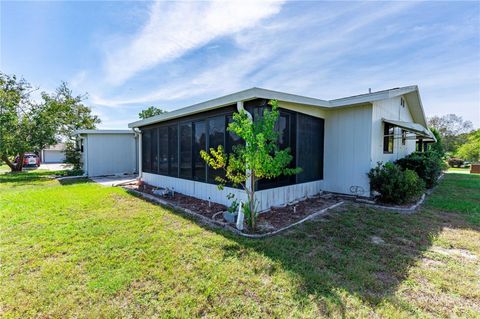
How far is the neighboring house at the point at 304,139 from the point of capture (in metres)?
5.89

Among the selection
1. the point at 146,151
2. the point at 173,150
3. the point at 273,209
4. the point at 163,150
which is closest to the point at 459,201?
the point at 273,209

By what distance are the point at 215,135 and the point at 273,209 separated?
2572 mm

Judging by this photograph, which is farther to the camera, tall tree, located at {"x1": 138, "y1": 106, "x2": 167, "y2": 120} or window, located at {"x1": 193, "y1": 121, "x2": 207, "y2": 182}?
tall tree, located at {"x1": 138, "y1": 106, "x2": 167, "y2": 120}

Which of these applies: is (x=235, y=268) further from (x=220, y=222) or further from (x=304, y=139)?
(x=304, y=139)

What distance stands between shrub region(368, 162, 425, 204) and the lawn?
95cm

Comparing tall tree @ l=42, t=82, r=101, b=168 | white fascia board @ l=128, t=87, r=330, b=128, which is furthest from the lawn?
tall tree @ l=42, t=82, r=101, b=168

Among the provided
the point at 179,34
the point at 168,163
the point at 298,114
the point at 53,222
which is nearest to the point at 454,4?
the point at 298,114

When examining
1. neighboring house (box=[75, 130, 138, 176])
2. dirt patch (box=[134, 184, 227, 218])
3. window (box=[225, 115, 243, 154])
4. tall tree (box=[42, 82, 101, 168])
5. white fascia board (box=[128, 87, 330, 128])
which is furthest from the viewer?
tall tree (box=[42, 82, 101, 168])

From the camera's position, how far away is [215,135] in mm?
6270

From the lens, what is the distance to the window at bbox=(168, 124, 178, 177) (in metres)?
8.03

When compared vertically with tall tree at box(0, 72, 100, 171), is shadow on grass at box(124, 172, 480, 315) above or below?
below

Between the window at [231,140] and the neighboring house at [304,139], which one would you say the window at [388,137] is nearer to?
the neighboring house at [304,139]

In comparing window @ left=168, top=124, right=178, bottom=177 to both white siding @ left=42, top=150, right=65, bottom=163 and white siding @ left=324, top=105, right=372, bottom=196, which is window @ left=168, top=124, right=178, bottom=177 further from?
white siding @ left=42, top=150, right=65, bottom=163

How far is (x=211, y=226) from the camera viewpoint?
4723 millimetres
